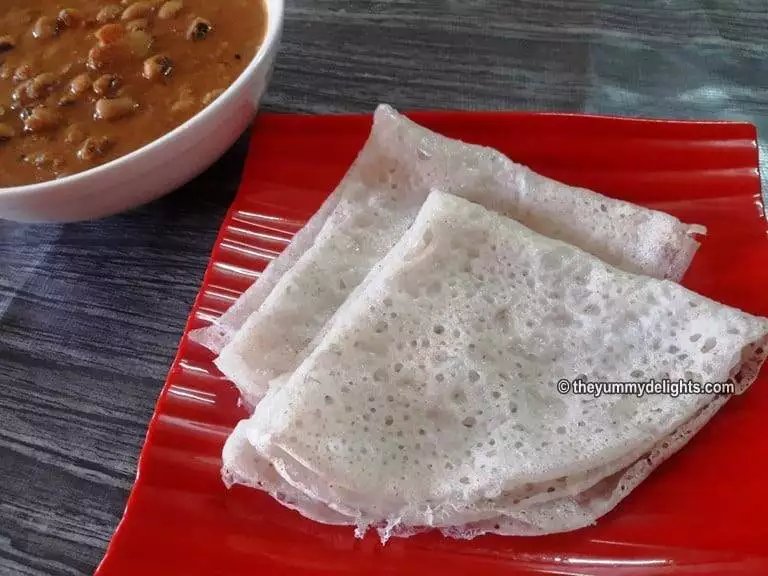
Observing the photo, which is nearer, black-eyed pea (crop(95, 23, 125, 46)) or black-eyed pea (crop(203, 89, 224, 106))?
black-eyed pea (crop(203, 89, 224, 106))

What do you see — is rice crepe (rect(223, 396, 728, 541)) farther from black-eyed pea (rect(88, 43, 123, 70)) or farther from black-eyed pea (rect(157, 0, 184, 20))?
black-eyed pea (rect(157, 0, 184, 20))

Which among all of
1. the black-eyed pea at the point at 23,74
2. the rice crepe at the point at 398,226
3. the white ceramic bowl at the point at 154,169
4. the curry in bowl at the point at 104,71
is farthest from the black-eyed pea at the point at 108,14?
the rice crepe at the point at 398,226

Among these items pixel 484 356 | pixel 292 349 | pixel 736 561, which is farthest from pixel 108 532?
pixel 736 561

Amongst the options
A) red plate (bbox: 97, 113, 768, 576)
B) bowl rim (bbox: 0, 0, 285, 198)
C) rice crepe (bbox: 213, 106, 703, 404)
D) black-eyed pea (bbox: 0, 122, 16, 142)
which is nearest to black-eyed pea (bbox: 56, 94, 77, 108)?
black-eyed pea (bbox: 0, 122, 16, 142)

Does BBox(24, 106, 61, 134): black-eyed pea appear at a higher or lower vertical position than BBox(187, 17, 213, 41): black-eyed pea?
lower

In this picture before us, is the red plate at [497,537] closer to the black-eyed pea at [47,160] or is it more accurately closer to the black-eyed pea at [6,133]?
the black-eyed pea at [47,160]

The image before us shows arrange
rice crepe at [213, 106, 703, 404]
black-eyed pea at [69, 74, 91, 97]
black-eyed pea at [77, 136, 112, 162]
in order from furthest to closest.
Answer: black-eyed pea at [69, 74, 91, 97]
black-eyed pea at [77, 136, 112, 162]
rice crepe at [213, 106, 703, 404]

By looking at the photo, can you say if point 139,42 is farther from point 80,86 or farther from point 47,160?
point 47,160
